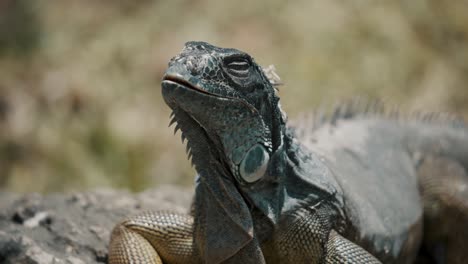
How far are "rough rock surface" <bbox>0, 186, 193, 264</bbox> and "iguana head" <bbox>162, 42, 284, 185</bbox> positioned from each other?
1.39 m

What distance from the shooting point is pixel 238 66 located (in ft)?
12.4

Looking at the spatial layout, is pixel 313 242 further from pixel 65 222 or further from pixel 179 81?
pixel 65 222

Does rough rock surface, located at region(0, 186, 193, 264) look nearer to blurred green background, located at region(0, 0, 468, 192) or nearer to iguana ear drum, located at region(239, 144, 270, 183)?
iguana ear drum, located at region(239, 144, 270, 183)

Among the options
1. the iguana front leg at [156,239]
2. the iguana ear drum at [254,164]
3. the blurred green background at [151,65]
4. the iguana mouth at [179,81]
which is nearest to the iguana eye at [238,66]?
the iguana mouth at [179,81]

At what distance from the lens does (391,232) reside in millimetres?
4898

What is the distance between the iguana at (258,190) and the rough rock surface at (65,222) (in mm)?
435

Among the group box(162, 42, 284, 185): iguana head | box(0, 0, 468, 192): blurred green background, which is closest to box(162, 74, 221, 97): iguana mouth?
box(162, 42, 284, 185): iguana head

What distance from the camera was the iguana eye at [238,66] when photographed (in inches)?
147

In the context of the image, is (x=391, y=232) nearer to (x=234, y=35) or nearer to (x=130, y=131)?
(x=130, y=131)

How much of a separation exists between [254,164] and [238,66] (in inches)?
22.5

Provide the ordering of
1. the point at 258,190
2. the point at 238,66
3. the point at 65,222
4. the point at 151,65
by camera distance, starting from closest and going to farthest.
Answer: the point at 238,66 < the point at 258,190 < the point at 65,222 < the point at 151,65

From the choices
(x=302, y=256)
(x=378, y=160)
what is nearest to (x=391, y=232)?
(x=378, y=160)

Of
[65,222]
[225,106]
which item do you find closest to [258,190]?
[225,106]

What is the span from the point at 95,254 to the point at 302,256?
158cm
